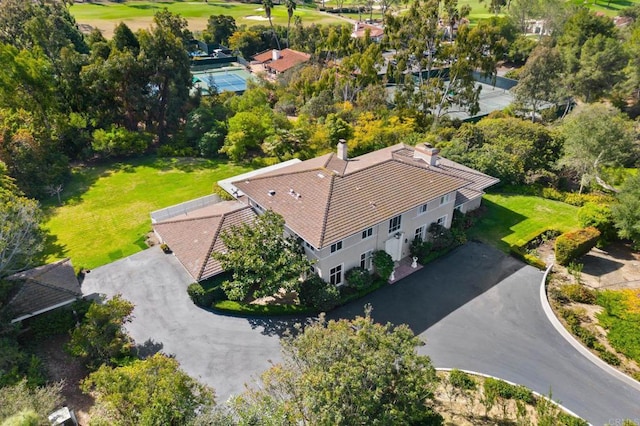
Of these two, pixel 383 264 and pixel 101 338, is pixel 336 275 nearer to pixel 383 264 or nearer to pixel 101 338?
pixel 383 264

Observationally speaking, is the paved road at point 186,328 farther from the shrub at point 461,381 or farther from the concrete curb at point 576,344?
the concrete curb at point 576,344

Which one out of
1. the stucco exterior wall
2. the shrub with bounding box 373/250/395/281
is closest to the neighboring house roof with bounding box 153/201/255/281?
the stucco exterior wall

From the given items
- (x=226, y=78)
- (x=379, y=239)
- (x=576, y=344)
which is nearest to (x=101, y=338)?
(x=379, y=239)

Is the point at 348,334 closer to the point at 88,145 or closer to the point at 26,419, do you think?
the point at 26,419

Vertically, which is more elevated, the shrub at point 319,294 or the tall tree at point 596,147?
the tall tree at point 596,147

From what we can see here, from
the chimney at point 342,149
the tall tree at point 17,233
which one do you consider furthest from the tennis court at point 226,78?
the tall tree at point 17,233

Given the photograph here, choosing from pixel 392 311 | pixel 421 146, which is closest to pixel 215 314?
pixel 392 311
